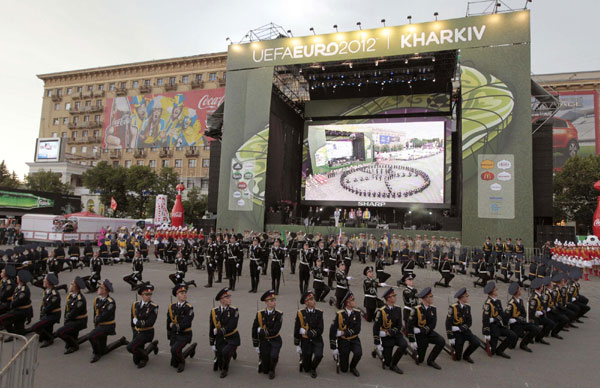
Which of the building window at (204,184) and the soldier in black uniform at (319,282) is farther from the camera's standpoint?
the building window at (204,184)

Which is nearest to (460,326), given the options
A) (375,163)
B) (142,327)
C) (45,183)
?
(142,327)

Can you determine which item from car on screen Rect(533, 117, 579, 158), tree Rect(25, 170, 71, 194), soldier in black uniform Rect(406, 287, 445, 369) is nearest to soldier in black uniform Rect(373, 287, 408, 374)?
soldier in black uniform Rect(406, 287, 445, 369)

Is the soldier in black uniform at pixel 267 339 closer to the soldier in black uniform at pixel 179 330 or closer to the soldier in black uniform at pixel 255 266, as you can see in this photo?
the soldier in black uniform at pixel 179 330

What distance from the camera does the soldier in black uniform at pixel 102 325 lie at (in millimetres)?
7051

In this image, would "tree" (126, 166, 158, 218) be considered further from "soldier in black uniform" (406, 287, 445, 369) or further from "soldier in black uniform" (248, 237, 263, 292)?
"soldier in black uniform" (406, 287, 445, 369)

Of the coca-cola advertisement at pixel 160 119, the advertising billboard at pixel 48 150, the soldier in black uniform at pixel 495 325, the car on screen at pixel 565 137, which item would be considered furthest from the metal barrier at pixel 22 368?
the car on screen at pixel 565 137

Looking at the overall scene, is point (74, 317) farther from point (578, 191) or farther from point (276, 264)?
point (578, 191)

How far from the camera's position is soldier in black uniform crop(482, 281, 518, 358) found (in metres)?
7.55

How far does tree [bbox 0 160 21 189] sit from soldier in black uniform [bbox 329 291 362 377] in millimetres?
62146

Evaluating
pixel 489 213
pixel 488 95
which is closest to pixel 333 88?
pixel 488 95

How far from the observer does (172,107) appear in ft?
177

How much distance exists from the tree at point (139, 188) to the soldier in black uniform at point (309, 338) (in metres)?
39.4

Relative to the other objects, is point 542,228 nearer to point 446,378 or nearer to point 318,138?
point 318,138

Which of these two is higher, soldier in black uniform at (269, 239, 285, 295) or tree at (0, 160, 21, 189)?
tree at (0, 160, 21, 189)
